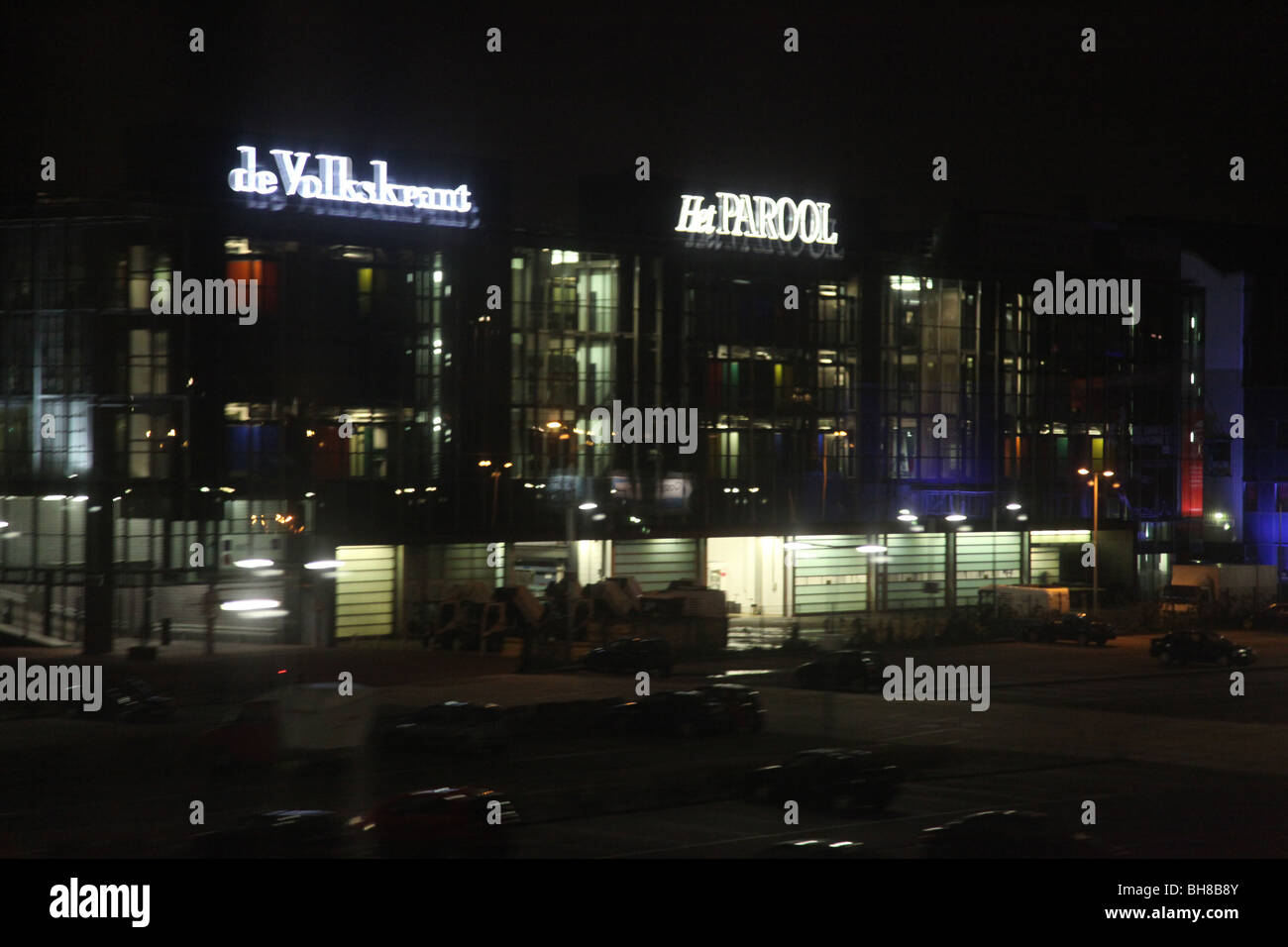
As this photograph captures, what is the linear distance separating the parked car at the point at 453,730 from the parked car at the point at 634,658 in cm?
1249

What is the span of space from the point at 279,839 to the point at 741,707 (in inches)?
542

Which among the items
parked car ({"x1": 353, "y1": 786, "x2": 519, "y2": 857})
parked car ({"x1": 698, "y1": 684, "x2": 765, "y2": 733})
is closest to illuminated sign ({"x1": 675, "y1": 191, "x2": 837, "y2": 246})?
parked car ({"x1": 698, "y1": 684, "x2": 765, "y2": 733})

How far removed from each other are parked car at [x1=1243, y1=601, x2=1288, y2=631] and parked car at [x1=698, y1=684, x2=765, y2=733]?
34703mm

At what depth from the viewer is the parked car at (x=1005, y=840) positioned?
43.3 feet

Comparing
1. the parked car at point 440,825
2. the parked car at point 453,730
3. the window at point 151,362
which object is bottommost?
the parked car at point 453,730

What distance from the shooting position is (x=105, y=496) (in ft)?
143

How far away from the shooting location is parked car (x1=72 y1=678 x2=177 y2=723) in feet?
87.9

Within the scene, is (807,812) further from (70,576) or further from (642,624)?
(70,576)

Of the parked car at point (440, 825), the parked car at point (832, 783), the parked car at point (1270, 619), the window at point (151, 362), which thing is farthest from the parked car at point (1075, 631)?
the parked car at point (440, 825)

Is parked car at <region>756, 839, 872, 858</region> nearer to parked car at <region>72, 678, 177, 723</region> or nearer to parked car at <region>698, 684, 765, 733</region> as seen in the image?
parked car at <region>698, 684, 765, 733</region>

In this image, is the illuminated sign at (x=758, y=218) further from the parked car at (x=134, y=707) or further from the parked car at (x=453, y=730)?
the parked car at (x=453, y=730)
